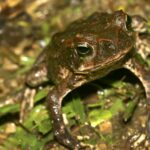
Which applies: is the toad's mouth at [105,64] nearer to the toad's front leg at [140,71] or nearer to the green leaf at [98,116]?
the toad's front leg at [140,71]

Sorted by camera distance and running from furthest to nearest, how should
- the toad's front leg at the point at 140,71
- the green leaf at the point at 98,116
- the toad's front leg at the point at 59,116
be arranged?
the green leaf at the point at 98,116, the toad's front leg at the point at 140,71, the toad's front leg at the point at 59,116

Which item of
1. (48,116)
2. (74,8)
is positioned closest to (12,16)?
(74,8)

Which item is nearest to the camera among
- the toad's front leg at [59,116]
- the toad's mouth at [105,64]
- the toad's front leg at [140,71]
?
the toad's mouth at [105,64]

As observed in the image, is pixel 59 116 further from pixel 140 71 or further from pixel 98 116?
pixel 140 71

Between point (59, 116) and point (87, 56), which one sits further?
point (59, 116)

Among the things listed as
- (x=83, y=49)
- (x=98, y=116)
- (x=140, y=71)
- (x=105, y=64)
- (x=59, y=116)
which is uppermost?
(x=83, y=49)

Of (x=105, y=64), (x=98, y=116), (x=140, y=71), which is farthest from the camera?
(x=98, y=116)

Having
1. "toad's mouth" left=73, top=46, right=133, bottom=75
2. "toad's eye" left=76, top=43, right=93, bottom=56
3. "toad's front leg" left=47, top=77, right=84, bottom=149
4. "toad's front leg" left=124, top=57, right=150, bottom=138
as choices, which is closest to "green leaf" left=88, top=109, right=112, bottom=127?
"toad's front leg" left=47, top=77, right=84, bottom=149

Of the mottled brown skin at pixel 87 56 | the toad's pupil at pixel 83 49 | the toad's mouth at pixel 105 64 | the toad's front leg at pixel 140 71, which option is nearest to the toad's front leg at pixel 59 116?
the mottled brown skin at pixel 87 56

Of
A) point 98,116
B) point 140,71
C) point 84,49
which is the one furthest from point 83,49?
point 98,116
